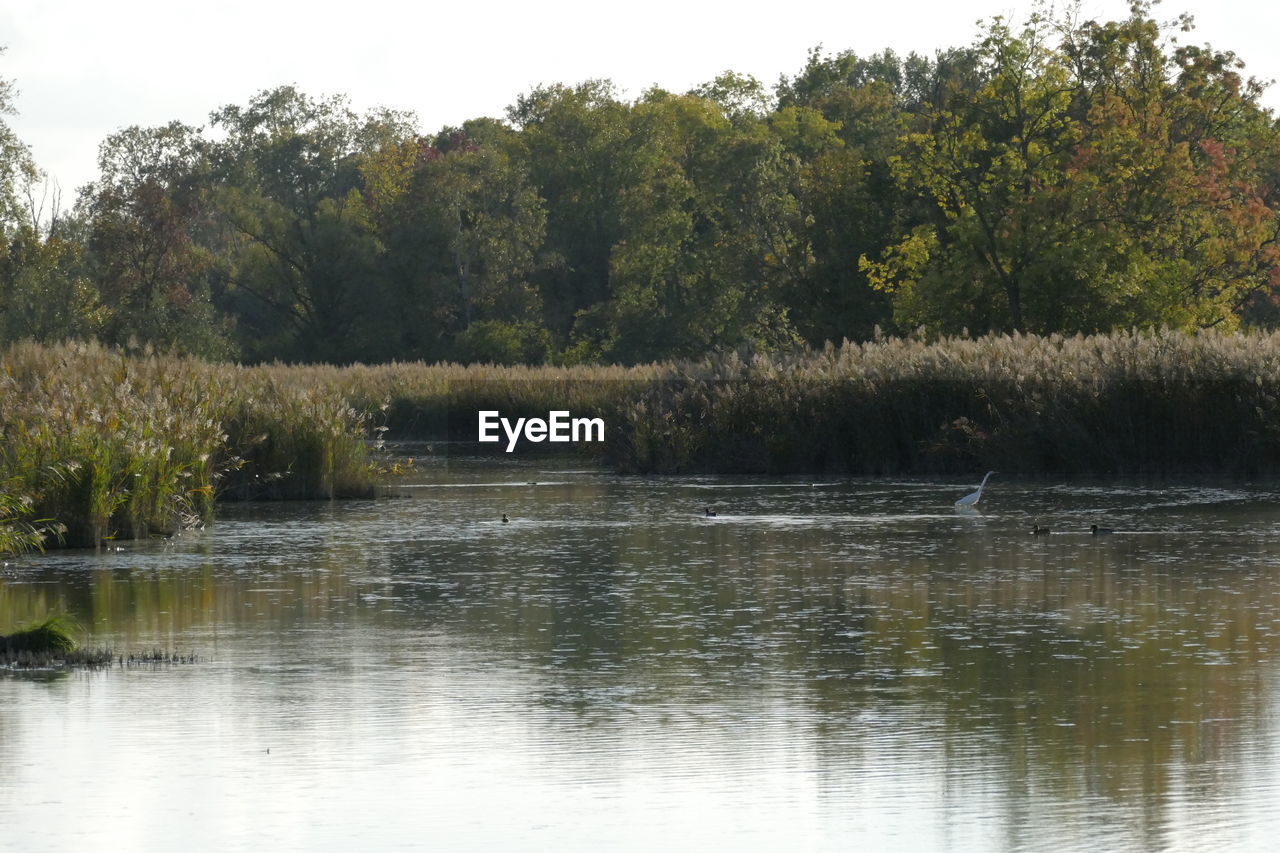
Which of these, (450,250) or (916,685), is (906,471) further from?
(450,250)

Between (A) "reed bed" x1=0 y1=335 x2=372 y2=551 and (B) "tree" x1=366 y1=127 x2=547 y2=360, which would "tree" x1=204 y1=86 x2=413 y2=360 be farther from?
(A) "reed bed" x1=0 y1=335 x2=372 y2=551

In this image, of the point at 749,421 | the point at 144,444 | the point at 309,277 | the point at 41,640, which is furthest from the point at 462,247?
the point at 41,640

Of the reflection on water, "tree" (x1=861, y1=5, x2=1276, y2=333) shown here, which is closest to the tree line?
"tree" (x1=861, y1=5, x2=1276, y2=333)

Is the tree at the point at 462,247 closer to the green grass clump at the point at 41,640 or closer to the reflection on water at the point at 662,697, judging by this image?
the reflection on water at the point at 662,697

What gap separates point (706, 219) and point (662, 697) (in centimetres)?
7173

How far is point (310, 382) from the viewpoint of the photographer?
4494cm

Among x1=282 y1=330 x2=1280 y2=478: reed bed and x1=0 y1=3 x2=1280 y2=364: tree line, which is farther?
x1=0 y1=3 x2=1280 y2=364: tree line

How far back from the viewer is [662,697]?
10047 millimetres

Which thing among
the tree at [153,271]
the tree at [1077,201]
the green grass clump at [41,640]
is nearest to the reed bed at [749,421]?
the green grass clump at [41,640]

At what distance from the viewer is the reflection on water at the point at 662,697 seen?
729 centimetres

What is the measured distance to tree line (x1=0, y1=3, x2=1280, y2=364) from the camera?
48.6 meters

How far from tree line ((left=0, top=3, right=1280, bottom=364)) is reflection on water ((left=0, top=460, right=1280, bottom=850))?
40.2 feet

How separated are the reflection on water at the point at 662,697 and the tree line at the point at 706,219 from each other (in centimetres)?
1225

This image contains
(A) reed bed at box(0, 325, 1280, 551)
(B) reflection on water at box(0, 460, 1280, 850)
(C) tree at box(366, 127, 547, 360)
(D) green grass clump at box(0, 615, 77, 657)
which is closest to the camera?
(B) reflection on water at box(0, 460, 1280, 850)
